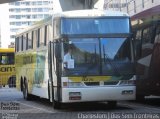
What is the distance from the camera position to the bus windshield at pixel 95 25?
16.8m

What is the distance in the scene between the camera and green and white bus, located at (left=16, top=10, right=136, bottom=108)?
53.7 feet

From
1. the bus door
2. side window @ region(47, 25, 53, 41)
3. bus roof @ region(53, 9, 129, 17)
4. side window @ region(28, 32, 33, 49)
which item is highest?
bus roof @ region(53, 9, 129, 17)

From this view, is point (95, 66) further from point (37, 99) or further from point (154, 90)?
point (37, 99)

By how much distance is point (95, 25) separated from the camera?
1705cm

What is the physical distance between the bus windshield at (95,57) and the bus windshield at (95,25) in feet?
1.04

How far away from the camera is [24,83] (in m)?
24.4

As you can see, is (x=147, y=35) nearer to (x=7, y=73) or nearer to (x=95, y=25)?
(x=95, y=25)

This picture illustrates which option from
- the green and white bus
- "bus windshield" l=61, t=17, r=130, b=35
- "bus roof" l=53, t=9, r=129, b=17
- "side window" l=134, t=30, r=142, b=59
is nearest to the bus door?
the green and white bus

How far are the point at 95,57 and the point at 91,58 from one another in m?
0.13

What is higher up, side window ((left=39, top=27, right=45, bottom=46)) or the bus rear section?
side window ((left=39, top=27, right=45, bottom=46))

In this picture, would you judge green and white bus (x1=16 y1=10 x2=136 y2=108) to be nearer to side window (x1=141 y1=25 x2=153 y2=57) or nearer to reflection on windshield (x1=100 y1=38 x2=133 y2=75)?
reflection on windshield (x1=100 y1=38 x2=133 y2=75)

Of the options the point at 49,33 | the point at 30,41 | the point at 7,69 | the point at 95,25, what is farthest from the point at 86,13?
the point at 7,69

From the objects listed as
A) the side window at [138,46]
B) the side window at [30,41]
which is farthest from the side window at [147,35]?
the side window at [30,41]

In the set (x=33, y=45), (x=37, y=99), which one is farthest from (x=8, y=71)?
(x=33, y=45)
